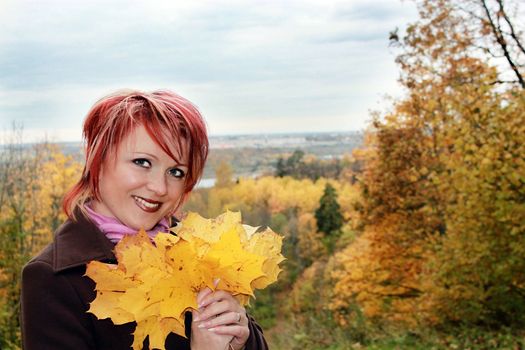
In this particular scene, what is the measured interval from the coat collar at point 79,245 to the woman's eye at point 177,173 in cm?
34

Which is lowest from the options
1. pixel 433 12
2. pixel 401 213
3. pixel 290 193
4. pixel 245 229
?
pixel 290 193

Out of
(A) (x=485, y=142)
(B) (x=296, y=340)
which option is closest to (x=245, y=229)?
(A) (x=485, y=142)

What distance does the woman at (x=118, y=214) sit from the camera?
5.62 ft

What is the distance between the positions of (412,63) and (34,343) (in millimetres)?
14443

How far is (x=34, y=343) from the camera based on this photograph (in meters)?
1.67

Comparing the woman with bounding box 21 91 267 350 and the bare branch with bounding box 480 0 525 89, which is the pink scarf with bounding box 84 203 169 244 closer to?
the woman with bounding box 21 91 267 350

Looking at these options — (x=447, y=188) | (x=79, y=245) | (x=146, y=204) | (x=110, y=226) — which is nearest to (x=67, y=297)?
(x=79, y=245)

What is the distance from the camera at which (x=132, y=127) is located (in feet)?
6.22

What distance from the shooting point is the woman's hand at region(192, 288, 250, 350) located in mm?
1774

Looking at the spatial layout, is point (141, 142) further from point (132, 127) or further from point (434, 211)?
point (434, 211)

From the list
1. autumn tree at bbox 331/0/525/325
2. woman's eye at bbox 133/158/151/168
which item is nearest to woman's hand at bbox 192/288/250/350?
woman's eye at bbox 133/158/151/168

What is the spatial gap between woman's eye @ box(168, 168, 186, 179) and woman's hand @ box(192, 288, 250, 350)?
1.59ft

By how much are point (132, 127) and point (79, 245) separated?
452 mm

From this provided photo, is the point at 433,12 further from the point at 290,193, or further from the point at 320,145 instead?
the point at 320,145
